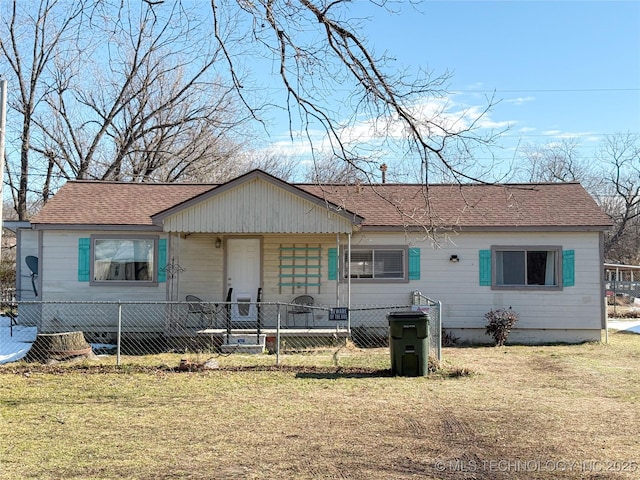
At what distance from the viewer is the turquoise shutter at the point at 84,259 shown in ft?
49.8

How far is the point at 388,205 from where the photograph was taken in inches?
663

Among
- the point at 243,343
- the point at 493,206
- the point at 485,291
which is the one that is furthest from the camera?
the point at 493,206

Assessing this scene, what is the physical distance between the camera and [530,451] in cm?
614

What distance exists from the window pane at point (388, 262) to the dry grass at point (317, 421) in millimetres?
4354

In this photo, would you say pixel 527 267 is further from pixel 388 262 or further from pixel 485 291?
pixel 388 262

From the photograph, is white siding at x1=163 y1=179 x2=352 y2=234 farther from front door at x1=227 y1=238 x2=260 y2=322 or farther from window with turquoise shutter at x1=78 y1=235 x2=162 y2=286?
window with turquoise shutter at x1=78 y1=235 x2=162 y2=286

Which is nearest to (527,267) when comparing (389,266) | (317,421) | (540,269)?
(540,269)

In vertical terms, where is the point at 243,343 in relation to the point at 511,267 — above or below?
below

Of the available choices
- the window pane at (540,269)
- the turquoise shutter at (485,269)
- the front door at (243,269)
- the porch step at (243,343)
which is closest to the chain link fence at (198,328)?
the porch step at (243,343)

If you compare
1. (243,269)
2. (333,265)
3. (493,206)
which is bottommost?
(243,269)

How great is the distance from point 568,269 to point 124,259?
11.0 m

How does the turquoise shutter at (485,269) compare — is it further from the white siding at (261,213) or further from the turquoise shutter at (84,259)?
the turquoise shutter at (84,259)

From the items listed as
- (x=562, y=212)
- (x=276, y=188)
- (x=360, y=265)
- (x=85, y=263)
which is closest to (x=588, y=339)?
(x=562, y=212)

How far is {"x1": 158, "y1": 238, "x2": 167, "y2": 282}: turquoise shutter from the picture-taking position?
15258 millimetres
